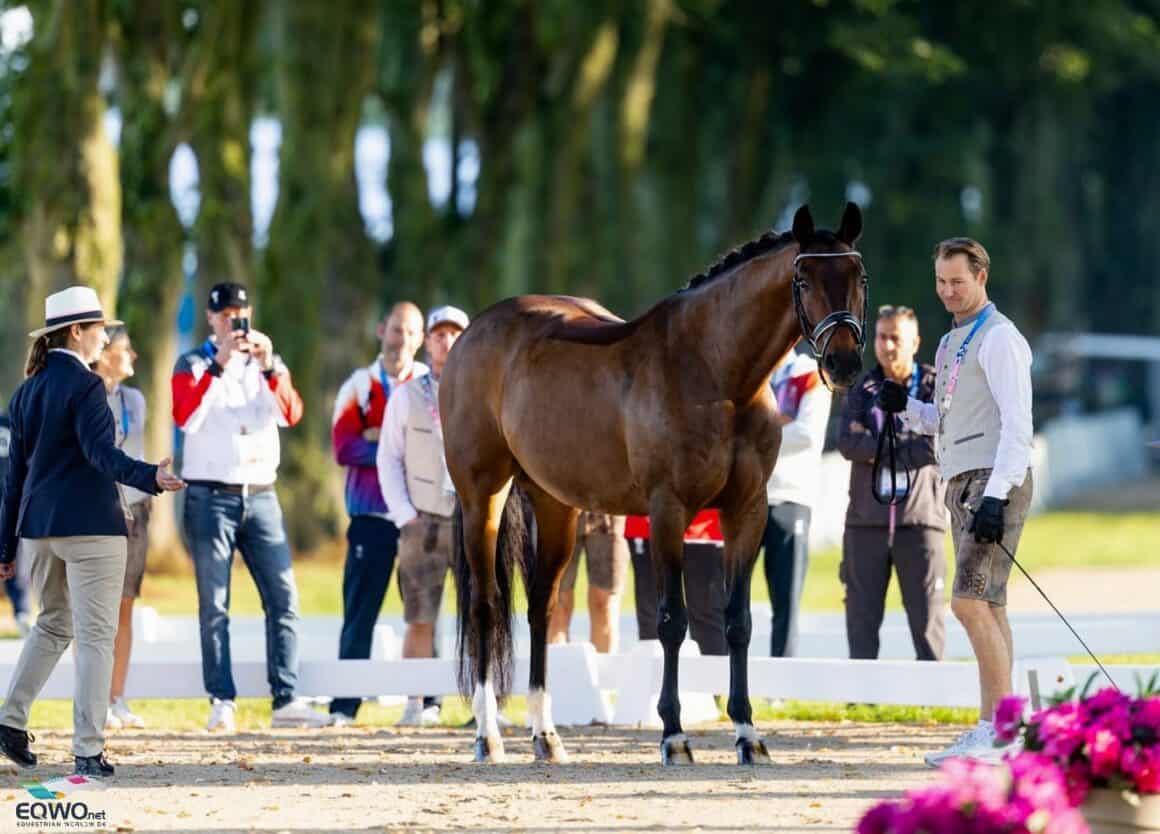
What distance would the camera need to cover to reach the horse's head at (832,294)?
847cm

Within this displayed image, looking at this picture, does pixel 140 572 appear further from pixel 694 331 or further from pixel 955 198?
pixel 955 198

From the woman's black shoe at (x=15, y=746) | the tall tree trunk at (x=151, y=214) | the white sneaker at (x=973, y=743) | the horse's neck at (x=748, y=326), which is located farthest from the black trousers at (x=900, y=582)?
the tall tree trunk at (x=151, y=214)

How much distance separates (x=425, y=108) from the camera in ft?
85.8

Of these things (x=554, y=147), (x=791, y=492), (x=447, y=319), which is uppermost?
(x=554, y=147)

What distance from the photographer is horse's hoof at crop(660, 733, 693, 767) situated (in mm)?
9070

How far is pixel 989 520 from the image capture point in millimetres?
8234

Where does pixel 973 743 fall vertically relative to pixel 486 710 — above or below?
below

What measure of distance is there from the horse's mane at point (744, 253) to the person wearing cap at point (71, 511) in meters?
2.48

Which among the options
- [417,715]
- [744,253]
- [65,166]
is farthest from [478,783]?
[65,166]

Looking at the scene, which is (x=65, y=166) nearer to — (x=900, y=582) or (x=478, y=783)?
(x=900, y=582)

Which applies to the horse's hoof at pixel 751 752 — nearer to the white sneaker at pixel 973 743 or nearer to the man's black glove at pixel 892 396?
the white sneaker at pixel 973 743

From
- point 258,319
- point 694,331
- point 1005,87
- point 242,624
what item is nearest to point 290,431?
point 258,319

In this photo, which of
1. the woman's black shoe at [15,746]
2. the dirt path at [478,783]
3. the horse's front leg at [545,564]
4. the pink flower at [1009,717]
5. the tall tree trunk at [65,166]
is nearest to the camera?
the pink flower at [1009,717]

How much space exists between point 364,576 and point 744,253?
10.8 feet
